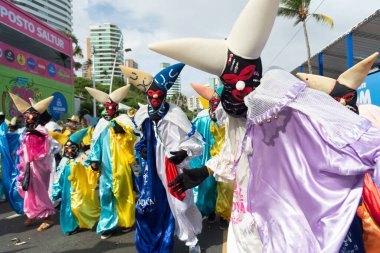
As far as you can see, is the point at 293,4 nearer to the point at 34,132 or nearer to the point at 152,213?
the point at 34,132

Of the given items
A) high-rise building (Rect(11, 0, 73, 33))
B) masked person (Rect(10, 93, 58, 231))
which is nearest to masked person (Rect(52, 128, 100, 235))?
masked person (Rect(10, 93, 58, 231))

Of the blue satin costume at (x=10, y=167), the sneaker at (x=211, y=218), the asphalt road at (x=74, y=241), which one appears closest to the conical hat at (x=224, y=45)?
the asphalt road at (x=74, y=241)

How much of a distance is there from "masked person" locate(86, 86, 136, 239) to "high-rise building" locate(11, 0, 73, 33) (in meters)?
60.5

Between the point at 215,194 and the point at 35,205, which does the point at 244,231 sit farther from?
the point at 35,205

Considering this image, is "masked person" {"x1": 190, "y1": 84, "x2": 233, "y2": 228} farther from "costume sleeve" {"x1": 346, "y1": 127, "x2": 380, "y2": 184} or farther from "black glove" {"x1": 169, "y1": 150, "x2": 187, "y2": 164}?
"costume sleeve" {"x1": 346, "y1": 127, "x2": 380, "y2": 184}

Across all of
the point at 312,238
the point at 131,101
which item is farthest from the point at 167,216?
the point at 131,101

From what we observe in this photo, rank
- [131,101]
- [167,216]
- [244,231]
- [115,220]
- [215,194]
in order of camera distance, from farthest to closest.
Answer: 1. [131,101]
2. [215,194]
3. [115,220]
4. [167,216]
5. [244,231]

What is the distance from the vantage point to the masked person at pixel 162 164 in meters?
3.40

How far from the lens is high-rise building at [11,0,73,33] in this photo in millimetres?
60281

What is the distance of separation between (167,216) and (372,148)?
270 centimetres

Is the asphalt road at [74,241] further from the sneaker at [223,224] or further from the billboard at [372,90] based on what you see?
the billboard at [372,90]

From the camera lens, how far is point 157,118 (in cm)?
343

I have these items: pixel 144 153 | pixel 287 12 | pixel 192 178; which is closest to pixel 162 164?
pixel 144 153

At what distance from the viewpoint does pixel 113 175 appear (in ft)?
14.8
